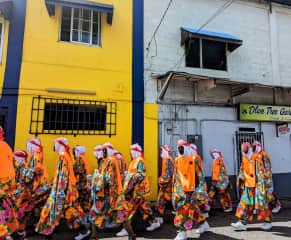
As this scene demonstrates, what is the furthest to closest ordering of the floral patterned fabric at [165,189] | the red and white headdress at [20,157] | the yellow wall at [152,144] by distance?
the yellow wall at [152,144], the floral patterned fabric at [165,189], the red and white headdress at [20,157]

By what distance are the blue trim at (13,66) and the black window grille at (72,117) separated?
0.49 m

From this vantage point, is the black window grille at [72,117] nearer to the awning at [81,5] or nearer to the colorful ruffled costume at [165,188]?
the colorful ruffled costume at [165,188]

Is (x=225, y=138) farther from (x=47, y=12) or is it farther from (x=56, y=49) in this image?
(x=47, y=12)

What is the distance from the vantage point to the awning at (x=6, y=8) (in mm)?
6446

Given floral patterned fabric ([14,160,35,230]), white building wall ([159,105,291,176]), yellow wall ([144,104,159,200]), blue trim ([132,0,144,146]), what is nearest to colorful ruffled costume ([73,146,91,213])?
floral patterned fabric ([14,160,35,230])

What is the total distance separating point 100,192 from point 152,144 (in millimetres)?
3075

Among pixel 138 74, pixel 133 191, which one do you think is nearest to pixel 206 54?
pixel 138 74

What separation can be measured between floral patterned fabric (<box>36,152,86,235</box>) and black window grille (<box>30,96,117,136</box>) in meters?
2.22

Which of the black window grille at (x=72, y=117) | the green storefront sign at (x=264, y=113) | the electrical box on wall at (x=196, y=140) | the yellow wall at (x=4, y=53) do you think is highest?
the yellow wall at (x=4, y=53)

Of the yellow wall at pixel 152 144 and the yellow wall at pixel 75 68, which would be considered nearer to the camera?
the yellow wall at pixel 75 68

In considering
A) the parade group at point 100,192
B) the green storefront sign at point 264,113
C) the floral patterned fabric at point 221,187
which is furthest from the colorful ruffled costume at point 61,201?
the green storefront sign at point 264,113

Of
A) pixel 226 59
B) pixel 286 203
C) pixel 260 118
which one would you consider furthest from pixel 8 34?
pixel 286 203

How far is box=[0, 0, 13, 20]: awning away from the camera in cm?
645

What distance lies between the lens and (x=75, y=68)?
693cm
